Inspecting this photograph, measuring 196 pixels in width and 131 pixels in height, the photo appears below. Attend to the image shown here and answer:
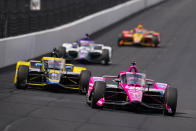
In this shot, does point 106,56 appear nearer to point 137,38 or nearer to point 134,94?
point 137,38

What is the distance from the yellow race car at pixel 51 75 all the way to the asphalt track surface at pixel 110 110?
0.99ft

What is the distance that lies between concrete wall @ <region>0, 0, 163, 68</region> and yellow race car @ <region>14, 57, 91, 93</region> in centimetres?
548

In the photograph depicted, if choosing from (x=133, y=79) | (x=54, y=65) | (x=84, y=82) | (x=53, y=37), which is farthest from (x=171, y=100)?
(x=53, y=37)

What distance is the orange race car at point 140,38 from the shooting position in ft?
118

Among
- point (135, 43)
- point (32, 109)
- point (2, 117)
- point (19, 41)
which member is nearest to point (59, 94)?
point (32, 109)

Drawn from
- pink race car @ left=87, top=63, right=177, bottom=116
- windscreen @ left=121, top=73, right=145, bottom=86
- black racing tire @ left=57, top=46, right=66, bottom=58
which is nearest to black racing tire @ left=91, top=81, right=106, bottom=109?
pink race car @ left=87, top=63, right=177, bottom=116

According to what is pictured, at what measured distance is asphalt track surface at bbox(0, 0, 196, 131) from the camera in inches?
457

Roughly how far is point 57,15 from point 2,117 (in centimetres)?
2520

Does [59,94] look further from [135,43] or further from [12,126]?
[135,43]

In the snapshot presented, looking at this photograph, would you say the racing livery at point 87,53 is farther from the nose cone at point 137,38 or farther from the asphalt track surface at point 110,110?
the nose cone at point 137,38

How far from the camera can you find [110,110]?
14203 mm

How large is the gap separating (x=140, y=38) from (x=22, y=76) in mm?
19899

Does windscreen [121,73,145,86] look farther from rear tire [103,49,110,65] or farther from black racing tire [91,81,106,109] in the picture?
rear tire [103,49,110,65]

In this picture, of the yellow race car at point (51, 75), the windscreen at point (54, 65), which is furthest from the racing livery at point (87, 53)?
the windscreen at point (54, 65)
